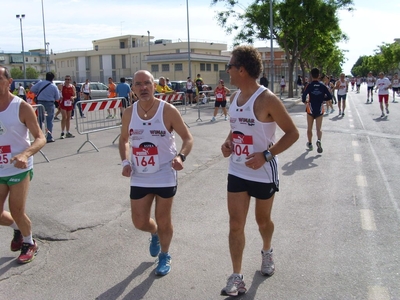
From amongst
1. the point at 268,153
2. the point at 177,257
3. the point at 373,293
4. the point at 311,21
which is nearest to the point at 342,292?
the point at 373,293

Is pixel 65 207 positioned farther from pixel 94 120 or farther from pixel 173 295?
pixel 94 120

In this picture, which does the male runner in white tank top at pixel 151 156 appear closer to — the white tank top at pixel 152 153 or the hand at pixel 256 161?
the white tank top at pixel 152 153

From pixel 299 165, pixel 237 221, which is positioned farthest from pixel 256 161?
pixel 299 165

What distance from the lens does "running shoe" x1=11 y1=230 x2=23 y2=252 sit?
14.8ft

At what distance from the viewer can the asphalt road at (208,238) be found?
378cm

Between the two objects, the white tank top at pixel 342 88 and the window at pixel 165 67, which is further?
the window at pixel 165 67

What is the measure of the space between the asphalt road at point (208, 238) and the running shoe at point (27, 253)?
7 cm

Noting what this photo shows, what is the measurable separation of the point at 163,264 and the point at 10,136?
1934 millimetres

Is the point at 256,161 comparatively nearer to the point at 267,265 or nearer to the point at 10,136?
the point at 267,265

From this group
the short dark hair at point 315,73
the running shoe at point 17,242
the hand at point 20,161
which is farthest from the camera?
the short dark hair at point 315,73

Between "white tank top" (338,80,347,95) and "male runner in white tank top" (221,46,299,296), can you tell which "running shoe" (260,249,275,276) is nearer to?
"male runner in white tank top" (221,46,299,296)

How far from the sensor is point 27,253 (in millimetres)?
4375

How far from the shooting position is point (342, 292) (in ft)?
11.9

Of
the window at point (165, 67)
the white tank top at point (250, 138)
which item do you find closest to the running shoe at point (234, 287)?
the white tank top at point (250, 138)
